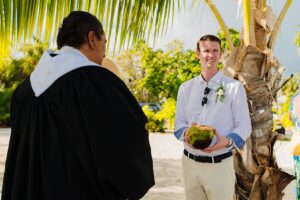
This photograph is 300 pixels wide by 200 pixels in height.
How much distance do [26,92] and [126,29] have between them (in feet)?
7.81

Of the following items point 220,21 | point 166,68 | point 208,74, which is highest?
point 220,21

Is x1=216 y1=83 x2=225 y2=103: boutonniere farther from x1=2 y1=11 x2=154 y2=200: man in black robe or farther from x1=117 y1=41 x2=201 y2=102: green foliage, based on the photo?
x1=117 y1=41 x2=201 y2=102: green foliage

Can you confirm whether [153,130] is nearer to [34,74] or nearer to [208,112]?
[208,112]

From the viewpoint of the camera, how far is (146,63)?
37.9 metres

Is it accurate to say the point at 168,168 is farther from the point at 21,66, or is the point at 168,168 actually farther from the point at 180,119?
the point at 21,66

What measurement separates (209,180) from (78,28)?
1.82 meters

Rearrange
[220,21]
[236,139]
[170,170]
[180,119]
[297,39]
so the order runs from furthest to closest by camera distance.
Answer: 1. [297,39]
2. [170,170]
3. [220,21]
4. [180,119]
5. [236,139]

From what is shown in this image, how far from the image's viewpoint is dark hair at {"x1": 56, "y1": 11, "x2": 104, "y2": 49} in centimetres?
245

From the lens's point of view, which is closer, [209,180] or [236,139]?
[236,139]

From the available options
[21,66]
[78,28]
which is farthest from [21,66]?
[78,28]

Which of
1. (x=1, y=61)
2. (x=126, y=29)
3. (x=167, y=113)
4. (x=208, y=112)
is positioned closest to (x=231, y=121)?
(x=208, y=112)

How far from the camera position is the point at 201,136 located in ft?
11.6

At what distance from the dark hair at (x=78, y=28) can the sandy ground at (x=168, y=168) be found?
3.46 metres

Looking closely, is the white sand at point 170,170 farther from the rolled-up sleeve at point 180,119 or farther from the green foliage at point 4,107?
the green foliage at point 4,107
